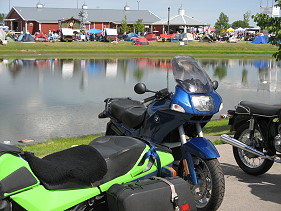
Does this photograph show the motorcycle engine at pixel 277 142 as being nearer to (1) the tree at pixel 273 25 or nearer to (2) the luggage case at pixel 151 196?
(2) the luggage case at pixel 151 196

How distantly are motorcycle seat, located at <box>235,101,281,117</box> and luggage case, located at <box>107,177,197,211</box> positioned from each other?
2.74 m

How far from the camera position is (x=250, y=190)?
244 inches

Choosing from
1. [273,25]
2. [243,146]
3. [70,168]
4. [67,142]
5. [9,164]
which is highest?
[273,25]

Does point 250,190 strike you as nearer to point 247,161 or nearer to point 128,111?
point 247,161

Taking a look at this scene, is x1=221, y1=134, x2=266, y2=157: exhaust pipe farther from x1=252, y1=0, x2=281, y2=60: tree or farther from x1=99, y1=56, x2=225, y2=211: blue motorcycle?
x1=252, y1=0, x2=281, y2=60: tree

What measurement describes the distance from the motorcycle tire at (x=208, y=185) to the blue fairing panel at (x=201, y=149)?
74mm

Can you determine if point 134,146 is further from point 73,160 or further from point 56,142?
point 56,142

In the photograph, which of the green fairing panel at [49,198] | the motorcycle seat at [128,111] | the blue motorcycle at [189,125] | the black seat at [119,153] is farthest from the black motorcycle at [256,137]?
the green fairing panel at [49,198]

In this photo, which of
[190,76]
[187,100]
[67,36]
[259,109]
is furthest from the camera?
[67,36]

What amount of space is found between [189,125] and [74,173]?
246 cm

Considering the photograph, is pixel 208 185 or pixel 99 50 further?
pixel 99 50

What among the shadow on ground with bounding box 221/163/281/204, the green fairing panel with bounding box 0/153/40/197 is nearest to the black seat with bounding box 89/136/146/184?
the green fairing panel with bounding box 0/153/40/197

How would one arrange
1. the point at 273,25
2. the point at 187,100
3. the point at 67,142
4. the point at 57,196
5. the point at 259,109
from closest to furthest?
the point at 57,196
the point at 187,100
the point at 259,109
the point at 67,142
the point at 273,25

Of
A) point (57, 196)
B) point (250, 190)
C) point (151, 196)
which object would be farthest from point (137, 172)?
point (250, 190)
